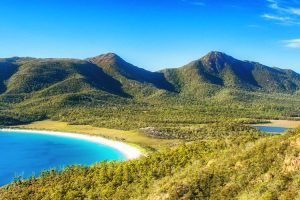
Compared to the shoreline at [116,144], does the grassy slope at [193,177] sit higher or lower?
higher

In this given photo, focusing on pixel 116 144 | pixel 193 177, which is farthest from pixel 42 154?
pixel 193 177

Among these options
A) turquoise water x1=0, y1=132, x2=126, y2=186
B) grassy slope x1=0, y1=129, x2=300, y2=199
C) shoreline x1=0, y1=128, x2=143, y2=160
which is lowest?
turquoise water x1=0, y1=132, x2=126, y2=186

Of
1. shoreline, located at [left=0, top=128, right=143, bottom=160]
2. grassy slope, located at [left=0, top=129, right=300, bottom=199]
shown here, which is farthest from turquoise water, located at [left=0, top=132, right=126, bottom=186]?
grassy slope, located at [left=0, top=129, right=300, bottom=199]

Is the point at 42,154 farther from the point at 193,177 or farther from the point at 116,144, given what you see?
the point at 193,177

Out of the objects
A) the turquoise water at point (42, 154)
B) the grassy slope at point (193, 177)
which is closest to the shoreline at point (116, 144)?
the turquoise water at point (42, 154)

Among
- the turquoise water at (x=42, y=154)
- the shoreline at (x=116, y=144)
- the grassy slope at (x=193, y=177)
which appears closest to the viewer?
the grassy slope at (x=193, y=177)

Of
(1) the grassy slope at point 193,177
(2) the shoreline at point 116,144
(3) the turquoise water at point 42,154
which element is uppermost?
(1) the grassy slope at point 193,177

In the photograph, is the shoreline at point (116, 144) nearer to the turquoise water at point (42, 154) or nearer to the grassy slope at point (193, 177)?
the turquoise water at point (42, 154)

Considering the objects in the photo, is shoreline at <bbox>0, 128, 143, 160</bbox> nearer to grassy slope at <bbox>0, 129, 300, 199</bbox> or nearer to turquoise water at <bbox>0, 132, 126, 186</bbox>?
turquoise water at <bbox>0, 132, 126, 186</bbox>

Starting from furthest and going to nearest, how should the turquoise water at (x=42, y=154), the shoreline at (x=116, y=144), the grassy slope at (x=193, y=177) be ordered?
the shoreline at (x=116, y=144)
the turquoise water at (x=42, y=154)
the grassy slope at (x=193, y=177)
